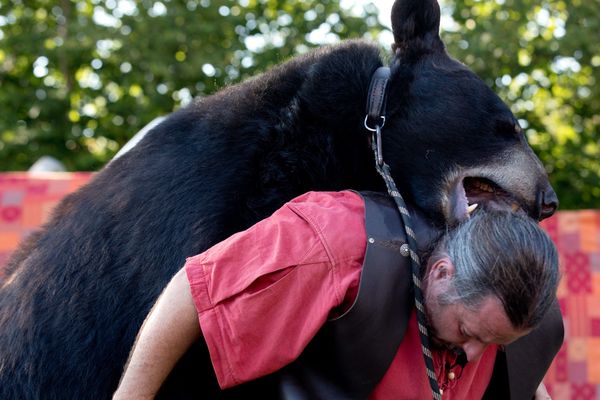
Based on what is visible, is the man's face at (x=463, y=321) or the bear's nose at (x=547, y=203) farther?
the bear's nose at (x=547, y=203)

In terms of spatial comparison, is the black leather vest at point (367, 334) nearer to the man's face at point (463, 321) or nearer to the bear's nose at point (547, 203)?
the man's face at point (463, 321)

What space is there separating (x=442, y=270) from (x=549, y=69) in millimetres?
5978

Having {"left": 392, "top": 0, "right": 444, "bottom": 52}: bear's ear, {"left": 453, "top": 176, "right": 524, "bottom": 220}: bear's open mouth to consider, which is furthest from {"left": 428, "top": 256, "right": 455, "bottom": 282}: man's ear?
{"left": 392, "top": 0, "right": 444, "bottom": 52}: bear's ear

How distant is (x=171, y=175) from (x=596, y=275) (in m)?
3.56

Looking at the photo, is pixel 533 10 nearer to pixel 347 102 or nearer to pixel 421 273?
pixel 347 102

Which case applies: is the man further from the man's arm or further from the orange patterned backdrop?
the orange patterned backdrop

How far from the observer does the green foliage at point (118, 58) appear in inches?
302

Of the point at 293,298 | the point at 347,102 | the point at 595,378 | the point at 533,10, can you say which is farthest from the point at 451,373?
the point at 533,10

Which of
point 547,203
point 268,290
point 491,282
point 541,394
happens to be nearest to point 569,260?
point 547,203

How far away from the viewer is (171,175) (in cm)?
275

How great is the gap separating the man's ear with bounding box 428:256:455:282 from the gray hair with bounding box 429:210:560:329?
1 centimetres

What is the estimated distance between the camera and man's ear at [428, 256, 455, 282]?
2344 mm

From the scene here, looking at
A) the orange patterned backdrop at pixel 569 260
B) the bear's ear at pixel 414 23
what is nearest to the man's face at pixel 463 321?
the bear's ear at pixel 414 23

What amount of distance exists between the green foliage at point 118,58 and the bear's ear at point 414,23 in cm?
418
